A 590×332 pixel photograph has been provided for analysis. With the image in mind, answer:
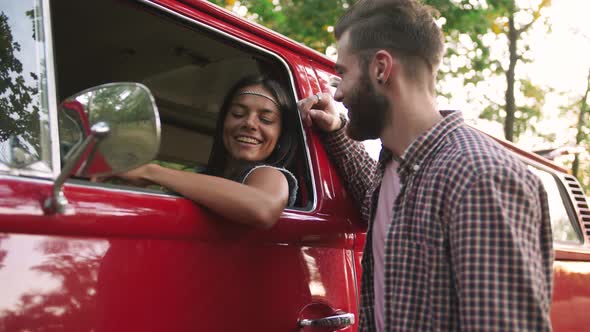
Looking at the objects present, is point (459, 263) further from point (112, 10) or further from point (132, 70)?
point (132, 70)

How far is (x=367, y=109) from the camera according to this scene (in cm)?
189

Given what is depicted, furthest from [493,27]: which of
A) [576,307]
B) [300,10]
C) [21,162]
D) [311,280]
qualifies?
[21,162]

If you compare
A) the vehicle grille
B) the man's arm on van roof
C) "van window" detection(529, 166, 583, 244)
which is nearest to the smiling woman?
the man's arm on van roof

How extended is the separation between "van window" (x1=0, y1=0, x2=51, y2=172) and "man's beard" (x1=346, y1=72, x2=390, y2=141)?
2.97 feet

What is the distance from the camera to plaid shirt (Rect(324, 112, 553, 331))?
1.35 metres

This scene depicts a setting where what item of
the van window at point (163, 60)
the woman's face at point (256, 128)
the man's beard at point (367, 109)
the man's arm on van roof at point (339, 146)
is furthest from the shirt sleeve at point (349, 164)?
the man's beard at point (367, 109)

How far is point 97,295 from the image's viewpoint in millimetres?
1366

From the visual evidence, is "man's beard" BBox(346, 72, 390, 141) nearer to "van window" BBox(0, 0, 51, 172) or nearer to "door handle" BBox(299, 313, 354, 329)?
"door handle" BBox(299, 313, 354, 329)

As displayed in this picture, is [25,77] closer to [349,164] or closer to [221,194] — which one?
[221,194]

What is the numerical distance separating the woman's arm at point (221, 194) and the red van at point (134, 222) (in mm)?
38

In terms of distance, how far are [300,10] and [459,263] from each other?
7491 millimetres

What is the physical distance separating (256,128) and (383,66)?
0.71 meters

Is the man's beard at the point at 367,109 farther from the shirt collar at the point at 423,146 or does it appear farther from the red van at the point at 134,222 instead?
the red van at the point at 134,222

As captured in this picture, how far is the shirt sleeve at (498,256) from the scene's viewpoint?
1.34m
